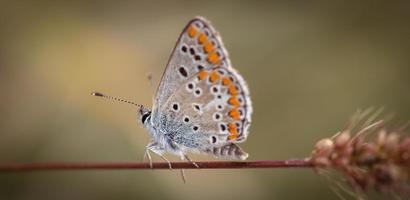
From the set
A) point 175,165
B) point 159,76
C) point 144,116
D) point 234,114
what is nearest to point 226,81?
point 234,114

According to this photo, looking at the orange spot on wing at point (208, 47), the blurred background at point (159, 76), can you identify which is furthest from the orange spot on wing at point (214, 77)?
the blurred background at point (159, 76)

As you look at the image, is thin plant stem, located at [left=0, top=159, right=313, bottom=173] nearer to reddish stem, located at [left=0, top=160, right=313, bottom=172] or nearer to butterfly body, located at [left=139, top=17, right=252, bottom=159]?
reddish stem, located at [left=0, top=160, right=313, bottom=172]

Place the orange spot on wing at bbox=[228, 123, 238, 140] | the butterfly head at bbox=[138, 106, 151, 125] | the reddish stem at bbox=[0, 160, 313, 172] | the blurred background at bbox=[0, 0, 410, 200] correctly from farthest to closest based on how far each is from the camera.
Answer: the blurred background at bbox=[0, 0, 410, 200], the butterfly head at bbox=[138, 106, 151, 125], the orange spot on wing at bbox=[228, 123, 238, 140], the reddish stem at bbox=[0, 160, 313, 172]

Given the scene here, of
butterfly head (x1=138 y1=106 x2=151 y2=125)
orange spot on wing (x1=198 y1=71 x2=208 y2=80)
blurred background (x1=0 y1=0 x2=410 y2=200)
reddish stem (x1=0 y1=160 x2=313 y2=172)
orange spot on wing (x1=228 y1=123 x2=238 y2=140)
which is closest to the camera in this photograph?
reddish stem (x1=0 y1=160 x2=313 y2=172)

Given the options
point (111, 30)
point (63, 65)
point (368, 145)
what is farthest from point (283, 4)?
point (368, 145)

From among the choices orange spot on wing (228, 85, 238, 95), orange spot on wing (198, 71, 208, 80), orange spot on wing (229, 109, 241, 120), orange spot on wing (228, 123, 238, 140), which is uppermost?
orange spot on wing (198, 71, 208, 80)

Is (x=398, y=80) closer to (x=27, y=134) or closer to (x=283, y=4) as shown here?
(x=283, y=4)

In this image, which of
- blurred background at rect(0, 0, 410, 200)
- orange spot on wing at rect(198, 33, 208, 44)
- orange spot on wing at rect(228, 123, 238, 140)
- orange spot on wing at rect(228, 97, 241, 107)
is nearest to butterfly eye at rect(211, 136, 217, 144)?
orange spot on wing at rect(228, 123, 238, 140)
